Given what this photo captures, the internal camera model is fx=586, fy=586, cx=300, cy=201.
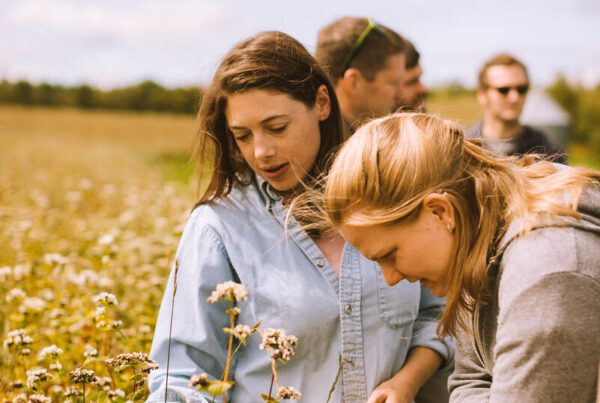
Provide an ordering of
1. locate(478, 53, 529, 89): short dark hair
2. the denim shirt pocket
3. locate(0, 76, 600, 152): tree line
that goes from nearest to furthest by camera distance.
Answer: the denim shirt pocket
locate(478, 53, 529, 89): short dark hair
locate(0, 76, 600, 152): tree line

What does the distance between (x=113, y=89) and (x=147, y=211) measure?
128 feet

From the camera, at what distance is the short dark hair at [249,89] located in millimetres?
1886

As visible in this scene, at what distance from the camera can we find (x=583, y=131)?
48.6 metres

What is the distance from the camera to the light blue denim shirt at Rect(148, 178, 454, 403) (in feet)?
5.67

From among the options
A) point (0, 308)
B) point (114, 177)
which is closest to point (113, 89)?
point (114, 177)

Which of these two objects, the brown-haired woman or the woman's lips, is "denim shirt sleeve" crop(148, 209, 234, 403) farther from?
the woman's lips

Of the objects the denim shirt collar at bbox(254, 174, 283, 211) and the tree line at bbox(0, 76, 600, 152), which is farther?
the tree line at bbox(0, 76, 600, 152)

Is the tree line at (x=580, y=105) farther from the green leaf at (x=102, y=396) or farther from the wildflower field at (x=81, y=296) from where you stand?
the green leaf at (x=102, y=396)

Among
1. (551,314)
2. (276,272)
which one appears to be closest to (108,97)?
(276,272)

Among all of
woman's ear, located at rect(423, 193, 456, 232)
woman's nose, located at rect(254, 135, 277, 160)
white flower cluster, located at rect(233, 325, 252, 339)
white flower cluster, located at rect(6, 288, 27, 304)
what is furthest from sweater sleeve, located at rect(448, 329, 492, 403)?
white flower cluster, located at rect(6, 288, 27, 304)

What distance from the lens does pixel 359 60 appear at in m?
3.52

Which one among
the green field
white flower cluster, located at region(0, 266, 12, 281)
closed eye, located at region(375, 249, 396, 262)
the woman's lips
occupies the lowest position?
the green field

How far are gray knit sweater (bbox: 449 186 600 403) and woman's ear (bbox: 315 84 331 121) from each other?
98cm

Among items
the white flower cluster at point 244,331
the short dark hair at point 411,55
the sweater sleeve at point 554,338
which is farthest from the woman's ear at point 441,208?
the short dark hair at point 411,55
